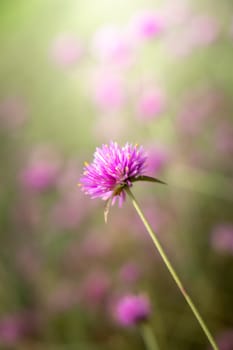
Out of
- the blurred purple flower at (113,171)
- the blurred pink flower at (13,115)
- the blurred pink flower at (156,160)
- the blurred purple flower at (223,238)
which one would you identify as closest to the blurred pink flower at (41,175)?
the blurred pink flower at (13,115)

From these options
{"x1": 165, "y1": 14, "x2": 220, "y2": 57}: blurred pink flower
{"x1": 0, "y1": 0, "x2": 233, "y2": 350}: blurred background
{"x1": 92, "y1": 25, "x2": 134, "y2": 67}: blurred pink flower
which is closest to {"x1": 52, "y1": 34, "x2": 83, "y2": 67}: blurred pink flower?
A: {"x1": 0, "y1": 0, "x2": 233, "y2": 350}: blurred background

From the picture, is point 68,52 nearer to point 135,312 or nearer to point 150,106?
point 150,106

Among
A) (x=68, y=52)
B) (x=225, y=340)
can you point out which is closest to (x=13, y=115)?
(x=68, y=52)

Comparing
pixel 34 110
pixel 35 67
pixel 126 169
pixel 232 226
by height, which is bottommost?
pixel 126 169

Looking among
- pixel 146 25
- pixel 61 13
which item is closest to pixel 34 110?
pixel 61 13

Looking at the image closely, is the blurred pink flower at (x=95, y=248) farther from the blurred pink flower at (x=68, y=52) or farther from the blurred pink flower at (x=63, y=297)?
the blurred pink flower at (x=68, y=52)

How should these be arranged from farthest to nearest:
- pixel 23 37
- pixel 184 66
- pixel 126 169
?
pixel 23 37, pixel 184 66, pixel 126 169

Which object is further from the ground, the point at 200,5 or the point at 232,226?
the point at 200,5

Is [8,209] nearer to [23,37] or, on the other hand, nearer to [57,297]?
[57,297]
